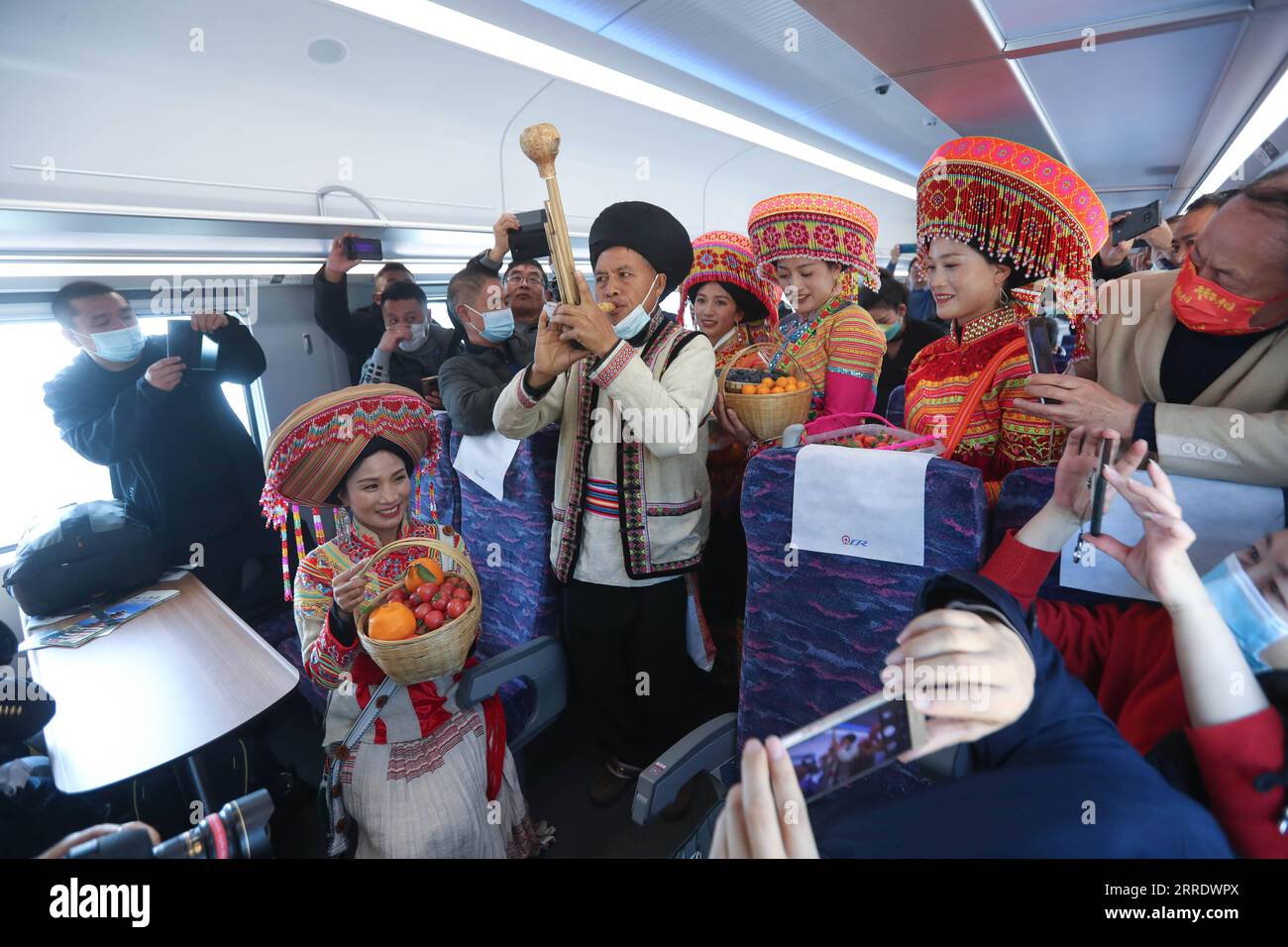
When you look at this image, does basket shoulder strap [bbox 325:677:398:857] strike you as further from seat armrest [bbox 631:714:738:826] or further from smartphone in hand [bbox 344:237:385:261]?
smartphone in hand [bbox 344:237:385:261]

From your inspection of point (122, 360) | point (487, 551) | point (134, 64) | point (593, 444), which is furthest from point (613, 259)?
point (122, 360)

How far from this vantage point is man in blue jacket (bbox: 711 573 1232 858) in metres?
0.56

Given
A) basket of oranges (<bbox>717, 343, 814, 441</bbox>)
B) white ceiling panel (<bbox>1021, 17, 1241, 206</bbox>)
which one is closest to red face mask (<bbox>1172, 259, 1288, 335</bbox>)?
basket of oranges (<bbox>717, 343, 814, 441</bbox>)

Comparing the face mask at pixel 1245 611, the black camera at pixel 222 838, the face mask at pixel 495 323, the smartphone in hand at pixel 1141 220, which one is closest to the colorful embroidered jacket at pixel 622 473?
the face mask at pixel 495 323

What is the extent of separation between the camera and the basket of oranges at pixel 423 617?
1.56 metres

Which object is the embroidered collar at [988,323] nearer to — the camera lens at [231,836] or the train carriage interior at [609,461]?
the train carriage interior at [609,461]

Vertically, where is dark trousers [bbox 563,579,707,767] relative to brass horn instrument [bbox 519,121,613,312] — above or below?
below

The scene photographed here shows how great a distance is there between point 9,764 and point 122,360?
206cm

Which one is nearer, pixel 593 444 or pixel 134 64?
pixel 593 444

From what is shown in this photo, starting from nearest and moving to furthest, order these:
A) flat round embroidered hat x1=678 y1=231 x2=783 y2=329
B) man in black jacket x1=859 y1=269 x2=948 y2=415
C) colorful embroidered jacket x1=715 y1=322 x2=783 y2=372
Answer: colorful embroidered jacket x1=715 y1=322 x2=783 y2=372
flat round embroidered hat x1=678 y1=231 x2=783 y2=329
man in black jacket x1=859 y1=269 x2=948 y2=415

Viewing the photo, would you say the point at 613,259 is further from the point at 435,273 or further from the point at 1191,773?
the point at 435,273

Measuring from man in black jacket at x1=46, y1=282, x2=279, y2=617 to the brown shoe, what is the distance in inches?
82.7

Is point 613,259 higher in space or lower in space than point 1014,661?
higher

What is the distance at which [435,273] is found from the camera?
4480 mm
